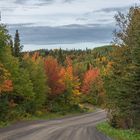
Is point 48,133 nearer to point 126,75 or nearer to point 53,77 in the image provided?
point 126,75

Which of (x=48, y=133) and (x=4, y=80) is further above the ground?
(x=4, y=80)

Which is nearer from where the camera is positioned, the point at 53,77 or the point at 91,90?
the point at 53,77

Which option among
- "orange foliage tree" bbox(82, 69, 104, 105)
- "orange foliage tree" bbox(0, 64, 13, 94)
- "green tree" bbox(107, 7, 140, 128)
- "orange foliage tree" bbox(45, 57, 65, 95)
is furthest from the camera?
"orange foliage tree" bbox(82, 69, 104, 105)

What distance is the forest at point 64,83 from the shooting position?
111 feet

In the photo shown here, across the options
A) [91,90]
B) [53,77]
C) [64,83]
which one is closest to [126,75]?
[53,77]

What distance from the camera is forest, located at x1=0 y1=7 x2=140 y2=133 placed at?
3372cm

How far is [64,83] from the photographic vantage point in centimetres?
8894

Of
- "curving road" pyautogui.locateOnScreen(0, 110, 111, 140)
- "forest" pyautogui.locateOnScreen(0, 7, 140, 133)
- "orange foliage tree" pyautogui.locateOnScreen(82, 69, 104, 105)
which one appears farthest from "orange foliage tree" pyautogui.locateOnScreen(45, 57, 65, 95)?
"orange foliage tree" pyautogui.locateOnScreen(82, 69, 104, 105)

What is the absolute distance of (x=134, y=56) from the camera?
102ft

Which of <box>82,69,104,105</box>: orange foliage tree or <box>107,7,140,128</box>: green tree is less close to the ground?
<box>107,7,140,128</box>: green tree

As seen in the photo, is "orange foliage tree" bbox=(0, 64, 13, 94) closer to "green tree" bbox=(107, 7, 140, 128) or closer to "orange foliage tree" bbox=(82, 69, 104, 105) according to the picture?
"green tree" bbox=(107, 7, 140, 128)

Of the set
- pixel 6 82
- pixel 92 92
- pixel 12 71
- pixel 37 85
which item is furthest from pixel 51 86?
pixel 92 92

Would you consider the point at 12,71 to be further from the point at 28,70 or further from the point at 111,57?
the point at 111,57

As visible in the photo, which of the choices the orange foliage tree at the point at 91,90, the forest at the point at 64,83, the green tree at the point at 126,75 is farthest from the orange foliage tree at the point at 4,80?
the orange foliage tree at the point at 91,90
